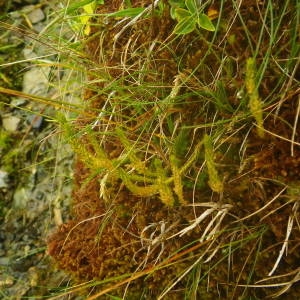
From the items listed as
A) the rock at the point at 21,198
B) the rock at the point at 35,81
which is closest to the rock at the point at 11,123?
the rock at the point at 35,81

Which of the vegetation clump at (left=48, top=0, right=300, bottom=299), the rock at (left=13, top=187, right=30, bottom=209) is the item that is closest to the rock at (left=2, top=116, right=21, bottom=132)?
the rock at (left=13, top=187, right=30, bottom=209)

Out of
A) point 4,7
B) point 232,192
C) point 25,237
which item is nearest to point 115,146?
point 232,192

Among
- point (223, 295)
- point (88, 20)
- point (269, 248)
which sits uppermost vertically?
point (88, 20)

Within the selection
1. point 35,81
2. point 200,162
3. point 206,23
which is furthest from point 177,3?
point 35,81

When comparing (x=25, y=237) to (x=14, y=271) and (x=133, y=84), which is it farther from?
(x=133, y=84)

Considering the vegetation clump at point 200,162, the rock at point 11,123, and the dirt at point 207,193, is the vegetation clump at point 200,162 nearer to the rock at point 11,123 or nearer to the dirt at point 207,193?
the dirt at point 207,193

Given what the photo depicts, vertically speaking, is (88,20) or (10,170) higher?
(88,20)

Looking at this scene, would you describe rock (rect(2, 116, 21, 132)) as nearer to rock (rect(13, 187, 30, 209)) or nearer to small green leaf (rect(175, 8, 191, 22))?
rock (rect(13, 187, 30, 209))
